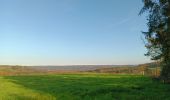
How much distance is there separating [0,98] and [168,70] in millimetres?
17167

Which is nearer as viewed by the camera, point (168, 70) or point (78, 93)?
point (168, 70)

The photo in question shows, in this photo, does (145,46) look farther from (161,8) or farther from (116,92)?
(161,8)

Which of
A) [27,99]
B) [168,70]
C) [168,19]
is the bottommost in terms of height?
[27,99]

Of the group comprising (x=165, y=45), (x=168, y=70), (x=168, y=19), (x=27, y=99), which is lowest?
(x=27, y=99)

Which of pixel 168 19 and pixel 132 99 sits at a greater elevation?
pixel 168 19

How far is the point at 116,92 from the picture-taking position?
117 ft

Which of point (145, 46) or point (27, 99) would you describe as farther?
point (145, 46)

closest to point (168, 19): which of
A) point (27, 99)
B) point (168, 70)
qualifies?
point (168, 70)

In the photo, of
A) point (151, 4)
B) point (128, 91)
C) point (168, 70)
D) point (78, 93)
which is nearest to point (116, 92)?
point (128, 91)

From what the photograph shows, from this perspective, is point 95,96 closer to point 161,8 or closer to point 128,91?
point 128,91

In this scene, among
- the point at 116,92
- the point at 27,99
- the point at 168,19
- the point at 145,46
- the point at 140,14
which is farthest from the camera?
the point at 145,46

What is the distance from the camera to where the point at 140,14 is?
3025 centimetres

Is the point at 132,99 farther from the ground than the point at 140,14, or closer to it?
closer to it

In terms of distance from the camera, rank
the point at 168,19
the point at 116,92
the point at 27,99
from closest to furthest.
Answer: the point at 168,19 → the point at 27,99 → the point at 116,92
